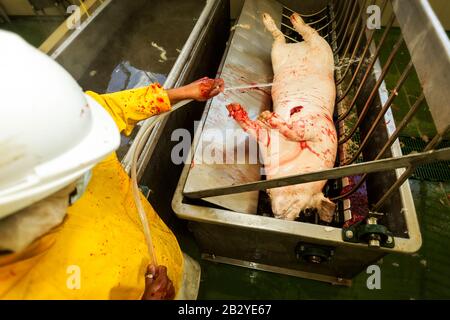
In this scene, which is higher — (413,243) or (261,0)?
(261,0)

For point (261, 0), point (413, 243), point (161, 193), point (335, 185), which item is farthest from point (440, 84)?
point (261, 0)

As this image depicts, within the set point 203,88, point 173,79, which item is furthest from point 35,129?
point 173,79

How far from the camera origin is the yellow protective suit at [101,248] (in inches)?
34.0

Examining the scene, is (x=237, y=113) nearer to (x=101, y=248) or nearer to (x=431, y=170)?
(x=101, y=248)

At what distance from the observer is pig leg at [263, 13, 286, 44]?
266 cm

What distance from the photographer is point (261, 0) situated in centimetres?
298

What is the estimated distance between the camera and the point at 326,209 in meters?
1.75

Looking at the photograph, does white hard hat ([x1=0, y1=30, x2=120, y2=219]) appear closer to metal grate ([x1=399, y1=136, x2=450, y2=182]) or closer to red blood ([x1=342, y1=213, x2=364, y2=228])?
red blood ([x1=342, y1=213, x2=364, y2=228])

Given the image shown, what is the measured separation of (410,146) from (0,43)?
319 cm

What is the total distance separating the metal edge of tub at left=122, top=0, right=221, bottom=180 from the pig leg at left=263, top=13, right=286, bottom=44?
47 cm

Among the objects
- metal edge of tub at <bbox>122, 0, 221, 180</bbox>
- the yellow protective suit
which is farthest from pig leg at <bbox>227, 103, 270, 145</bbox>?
the yellow protective suit

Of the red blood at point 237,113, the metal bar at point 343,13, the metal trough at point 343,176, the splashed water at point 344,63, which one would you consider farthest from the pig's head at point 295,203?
the metal bar at point 343,13

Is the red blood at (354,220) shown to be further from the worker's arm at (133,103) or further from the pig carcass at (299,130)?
the worker's arm at (133,103)
